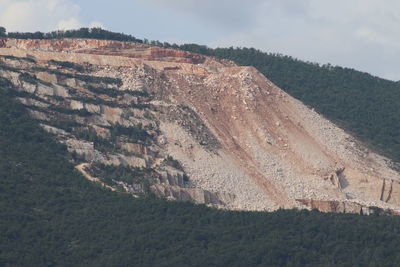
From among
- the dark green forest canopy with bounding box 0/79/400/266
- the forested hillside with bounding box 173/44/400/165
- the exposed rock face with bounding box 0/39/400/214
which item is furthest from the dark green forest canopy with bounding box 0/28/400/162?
the dark green forest canopy with bounding box 0/79/400/266

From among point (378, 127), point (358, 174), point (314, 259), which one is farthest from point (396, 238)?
point (378, 127)

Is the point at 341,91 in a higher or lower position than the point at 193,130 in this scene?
higher

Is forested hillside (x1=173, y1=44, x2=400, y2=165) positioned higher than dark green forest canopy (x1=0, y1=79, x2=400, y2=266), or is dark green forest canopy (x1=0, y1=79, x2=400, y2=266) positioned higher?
forested hillside (x1=173, y1=44, x2=400, y2=165)

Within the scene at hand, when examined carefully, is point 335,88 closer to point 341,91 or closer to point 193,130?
point 341,91

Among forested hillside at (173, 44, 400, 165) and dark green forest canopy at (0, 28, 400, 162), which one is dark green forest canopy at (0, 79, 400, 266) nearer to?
dark green forest canopy at (0, 28, 400, 162)

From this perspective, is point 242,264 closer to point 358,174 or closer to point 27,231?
point 27,231

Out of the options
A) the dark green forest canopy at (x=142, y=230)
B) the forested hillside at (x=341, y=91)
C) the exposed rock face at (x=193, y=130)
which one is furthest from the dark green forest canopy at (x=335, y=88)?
the dark green forest canopy at (x=142, y=230)

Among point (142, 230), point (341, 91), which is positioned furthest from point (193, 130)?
point (341, 91)
